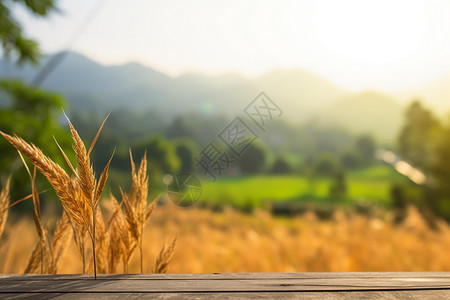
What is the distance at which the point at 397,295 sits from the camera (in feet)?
3.50

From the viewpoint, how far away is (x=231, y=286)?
1.11m

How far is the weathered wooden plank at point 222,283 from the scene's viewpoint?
1088 mm

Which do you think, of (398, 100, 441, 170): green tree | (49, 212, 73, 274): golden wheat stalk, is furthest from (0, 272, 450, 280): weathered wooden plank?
(398, 100, 441, 170): green tree

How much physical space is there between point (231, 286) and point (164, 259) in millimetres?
440

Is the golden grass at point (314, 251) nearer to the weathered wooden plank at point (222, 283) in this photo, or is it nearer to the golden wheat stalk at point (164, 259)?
the golden wheat stalk at point (164, 259)

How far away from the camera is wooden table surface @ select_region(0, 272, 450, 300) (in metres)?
1.04

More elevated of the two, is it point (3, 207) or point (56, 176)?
point (56, 176)

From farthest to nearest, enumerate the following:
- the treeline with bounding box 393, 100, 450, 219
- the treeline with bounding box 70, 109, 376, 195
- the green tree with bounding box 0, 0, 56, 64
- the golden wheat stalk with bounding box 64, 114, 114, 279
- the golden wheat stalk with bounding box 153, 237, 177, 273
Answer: the treeline with bounding box 70, 109, 376, 195
the treeline with bounding box 393, 100, 450, 219
the green tree with bounding box 0, 0, 56, 64
the golden wheat stalk with bounding box 153, 237, 177, 273
the golden wheat stalk with bounding box 64, 114, 114, 279

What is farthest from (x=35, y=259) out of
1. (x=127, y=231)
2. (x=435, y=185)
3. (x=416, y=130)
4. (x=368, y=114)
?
(x=368, y=114)

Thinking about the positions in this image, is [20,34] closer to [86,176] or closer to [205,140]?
[86,176]

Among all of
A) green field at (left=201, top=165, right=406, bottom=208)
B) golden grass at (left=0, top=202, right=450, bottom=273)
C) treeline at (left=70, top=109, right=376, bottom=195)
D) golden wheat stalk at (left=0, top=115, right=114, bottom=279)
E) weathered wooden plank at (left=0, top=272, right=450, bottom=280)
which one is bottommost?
green field at (left=201, top=165, right=406, bottom=208)

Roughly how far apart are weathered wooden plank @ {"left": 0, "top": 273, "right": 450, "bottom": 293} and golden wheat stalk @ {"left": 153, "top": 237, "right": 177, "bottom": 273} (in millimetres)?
218

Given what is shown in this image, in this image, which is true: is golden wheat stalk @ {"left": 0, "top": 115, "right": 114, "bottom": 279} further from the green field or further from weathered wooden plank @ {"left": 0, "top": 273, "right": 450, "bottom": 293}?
the green field

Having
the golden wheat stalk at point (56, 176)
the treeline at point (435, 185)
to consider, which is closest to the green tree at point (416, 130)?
the treeline at point (435, 185)
